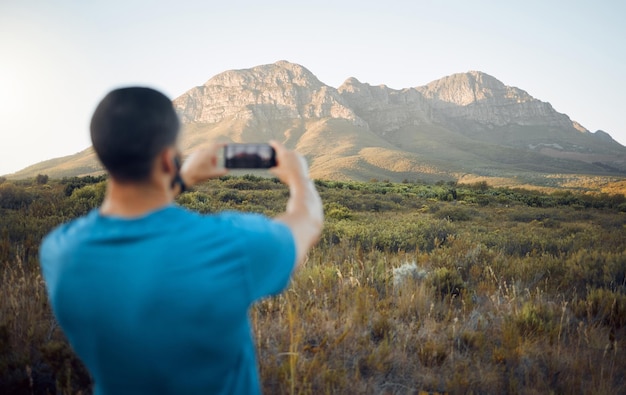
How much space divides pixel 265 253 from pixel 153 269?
33 cm

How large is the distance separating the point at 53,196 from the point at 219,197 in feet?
19.5

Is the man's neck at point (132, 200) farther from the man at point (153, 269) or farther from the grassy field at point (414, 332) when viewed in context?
the grassy field at point (414, 332)

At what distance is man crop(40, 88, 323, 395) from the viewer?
96cm

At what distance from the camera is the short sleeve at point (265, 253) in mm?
1082

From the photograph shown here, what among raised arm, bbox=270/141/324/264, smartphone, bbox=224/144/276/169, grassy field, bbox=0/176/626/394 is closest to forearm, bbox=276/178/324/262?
raised arm, bbox=270/141/324/264

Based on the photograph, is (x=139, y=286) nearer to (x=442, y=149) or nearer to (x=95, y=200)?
(x=95, y=200)

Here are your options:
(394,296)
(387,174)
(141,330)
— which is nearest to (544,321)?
(394,296)

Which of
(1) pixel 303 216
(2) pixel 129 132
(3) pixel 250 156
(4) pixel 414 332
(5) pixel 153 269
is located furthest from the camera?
(4) pixel 414 332

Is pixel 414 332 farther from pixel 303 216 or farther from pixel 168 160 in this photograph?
pixel 168 160

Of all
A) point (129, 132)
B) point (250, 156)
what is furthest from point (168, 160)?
point (250, 156)

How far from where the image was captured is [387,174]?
10425 centimetres

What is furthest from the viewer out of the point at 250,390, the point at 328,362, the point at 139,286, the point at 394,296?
the point at 394,296

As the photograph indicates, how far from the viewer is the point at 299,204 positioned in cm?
130

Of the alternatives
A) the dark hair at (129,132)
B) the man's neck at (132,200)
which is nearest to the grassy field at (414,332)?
the man's neck at (132,200)
